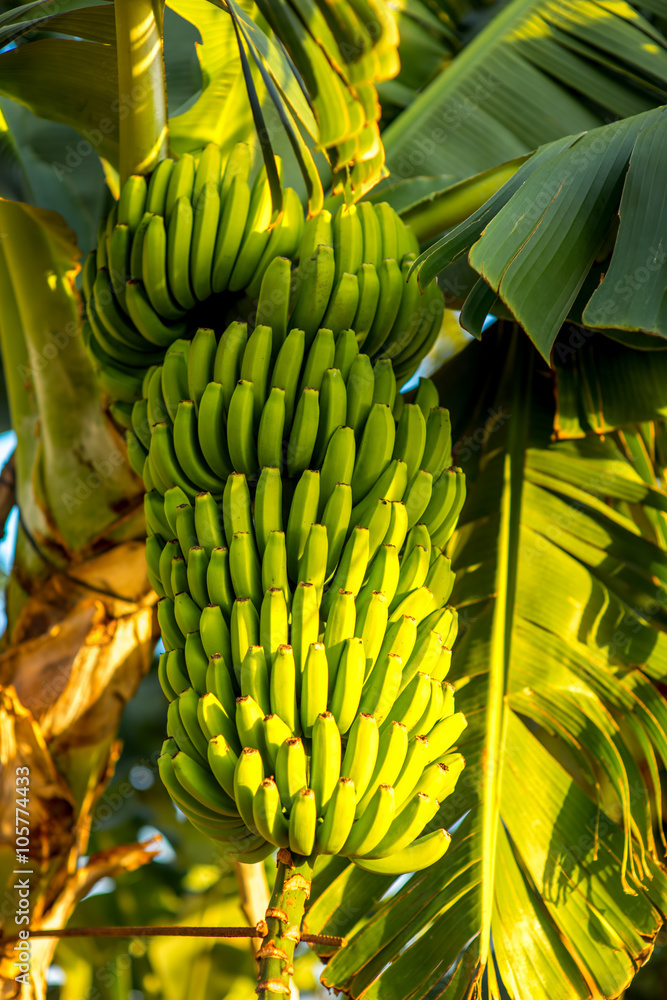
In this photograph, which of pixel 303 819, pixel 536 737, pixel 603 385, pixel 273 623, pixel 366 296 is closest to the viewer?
pixel 303 819

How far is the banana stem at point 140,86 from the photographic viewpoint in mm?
1354

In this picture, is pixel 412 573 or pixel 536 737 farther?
pixel 536 737

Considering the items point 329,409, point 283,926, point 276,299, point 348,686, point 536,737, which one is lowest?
point 536,737

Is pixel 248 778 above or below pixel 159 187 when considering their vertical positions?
below

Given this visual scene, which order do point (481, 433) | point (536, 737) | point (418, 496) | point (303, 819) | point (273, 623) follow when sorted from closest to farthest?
point (303, 819) < point (273, 623) < point (418, 496) < point (536, 737) < point (481, 433)

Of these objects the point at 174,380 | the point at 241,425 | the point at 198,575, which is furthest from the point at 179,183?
the point at 198,575

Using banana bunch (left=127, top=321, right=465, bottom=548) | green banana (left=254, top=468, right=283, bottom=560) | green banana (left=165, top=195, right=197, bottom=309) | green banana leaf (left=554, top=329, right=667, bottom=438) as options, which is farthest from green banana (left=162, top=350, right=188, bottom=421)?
green banana leaf (left=554, top=329, right=667, bottom=438)

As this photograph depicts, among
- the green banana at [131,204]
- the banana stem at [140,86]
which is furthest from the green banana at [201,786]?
the banana stem at [140,86]

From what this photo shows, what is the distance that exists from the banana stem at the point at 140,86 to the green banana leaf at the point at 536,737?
84cm

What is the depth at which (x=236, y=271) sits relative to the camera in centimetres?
137

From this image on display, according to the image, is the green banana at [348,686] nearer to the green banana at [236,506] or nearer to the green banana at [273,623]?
the green banana at [273,623]

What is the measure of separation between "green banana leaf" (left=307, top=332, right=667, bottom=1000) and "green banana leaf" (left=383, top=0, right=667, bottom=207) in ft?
1.68

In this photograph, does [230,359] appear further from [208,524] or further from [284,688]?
[284,688]

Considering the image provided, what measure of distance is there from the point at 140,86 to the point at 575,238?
783 millimetres
